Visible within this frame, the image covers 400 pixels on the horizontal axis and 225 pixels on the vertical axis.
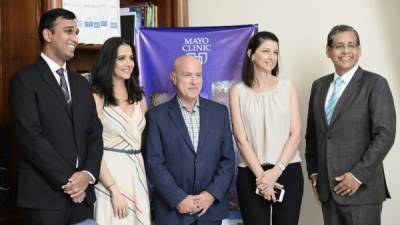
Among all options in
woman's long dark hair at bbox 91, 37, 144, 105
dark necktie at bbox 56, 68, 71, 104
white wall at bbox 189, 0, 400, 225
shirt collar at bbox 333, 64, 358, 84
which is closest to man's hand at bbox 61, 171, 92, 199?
dark necktie at bbox 56, 68, 71, 104

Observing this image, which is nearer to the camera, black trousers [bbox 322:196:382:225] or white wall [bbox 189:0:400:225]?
black trousers [bbox 322:196:382:225]

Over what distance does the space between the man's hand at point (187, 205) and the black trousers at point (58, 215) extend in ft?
1.55

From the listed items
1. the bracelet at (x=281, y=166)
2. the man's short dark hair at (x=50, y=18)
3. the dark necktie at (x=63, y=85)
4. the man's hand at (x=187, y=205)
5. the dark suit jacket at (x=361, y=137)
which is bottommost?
the man's hand at (x=187, y=205)

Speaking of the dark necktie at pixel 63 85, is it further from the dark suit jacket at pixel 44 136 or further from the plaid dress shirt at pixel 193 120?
the plaid dress shirt at pixel 193 120

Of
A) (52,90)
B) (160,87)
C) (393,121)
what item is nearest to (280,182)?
(393,121)

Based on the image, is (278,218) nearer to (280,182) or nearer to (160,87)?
(280,182)

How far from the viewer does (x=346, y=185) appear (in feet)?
8.73

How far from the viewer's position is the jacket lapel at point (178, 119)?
8.89 feet

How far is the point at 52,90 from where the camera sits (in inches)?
95.7

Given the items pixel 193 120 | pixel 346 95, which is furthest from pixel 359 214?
pixel 193 120

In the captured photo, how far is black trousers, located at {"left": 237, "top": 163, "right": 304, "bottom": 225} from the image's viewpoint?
280cm

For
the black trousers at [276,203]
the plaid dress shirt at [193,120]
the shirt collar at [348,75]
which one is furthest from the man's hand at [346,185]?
the plaid dress shirt at [193,120]

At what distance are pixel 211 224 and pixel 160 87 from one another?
1116mm

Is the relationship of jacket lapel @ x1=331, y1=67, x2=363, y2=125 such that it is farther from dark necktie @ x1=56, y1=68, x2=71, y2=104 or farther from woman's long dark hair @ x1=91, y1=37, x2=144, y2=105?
dark necktie @ x1=56, y1=68, x2=71, y2=104
